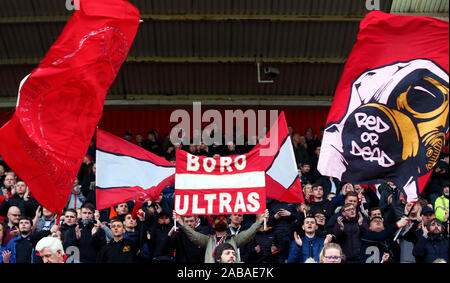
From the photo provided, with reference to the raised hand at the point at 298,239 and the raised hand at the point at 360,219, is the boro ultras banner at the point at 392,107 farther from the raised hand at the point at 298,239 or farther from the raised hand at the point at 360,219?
the raised hand at the point at 360,219

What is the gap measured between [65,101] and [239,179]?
3.16m

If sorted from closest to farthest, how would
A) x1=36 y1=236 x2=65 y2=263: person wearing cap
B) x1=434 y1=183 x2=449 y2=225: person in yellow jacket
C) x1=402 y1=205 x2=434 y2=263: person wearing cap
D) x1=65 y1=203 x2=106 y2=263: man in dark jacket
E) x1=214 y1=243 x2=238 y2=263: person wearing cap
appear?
x1=36 y1=236 x2=65 y2=263: person wearing cap
x1=214 y1=243 x2=238 y2=263: person wearing cap
x1=65 y1=203 x2=106 y2=263: man in dark jacket
x1=402 y1=205 x2=434 y2=263: person wearing cap
x1=434 y1=183 x2=449 y2=225: person in yellow jacket

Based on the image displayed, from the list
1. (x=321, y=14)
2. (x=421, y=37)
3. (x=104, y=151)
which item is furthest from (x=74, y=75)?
(x=321, y=14)

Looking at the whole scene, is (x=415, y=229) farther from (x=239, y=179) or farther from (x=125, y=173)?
(x=125, y=173)

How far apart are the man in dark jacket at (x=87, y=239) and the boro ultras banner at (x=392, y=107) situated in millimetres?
3949

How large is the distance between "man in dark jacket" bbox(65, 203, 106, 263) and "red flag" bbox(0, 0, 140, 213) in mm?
1824

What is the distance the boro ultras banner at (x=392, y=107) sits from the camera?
10.4 m

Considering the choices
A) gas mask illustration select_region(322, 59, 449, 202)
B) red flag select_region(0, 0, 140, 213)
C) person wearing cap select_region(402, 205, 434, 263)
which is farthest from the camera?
person wearing cap select_region(402, 205, 434, 263)

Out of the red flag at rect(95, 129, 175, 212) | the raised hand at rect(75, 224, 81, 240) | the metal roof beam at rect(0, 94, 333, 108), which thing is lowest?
the metal roof beam at rect(0, 94, 333, 108)

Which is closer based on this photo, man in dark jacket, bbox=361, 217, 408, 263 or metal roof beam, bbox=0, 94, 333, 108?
man in dark jacket, bbox=361, 217, 408, 263

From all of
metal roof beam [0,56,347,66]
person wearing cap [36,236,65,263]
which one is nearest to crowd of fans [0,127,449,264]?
person wearing cap [36,236,65,263]

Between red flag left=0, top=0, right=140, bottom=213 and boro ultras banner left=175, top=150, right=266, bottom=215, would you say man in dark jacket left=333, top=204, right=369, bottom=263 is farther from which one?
red flag left=0, top=0, right=140, bottom=213

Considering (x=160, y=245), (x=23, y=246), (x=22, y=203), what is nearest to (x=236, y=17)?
(x=22, y=203)

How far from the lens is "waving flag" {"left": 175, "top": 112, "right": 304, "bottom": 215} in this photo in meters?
11.5
